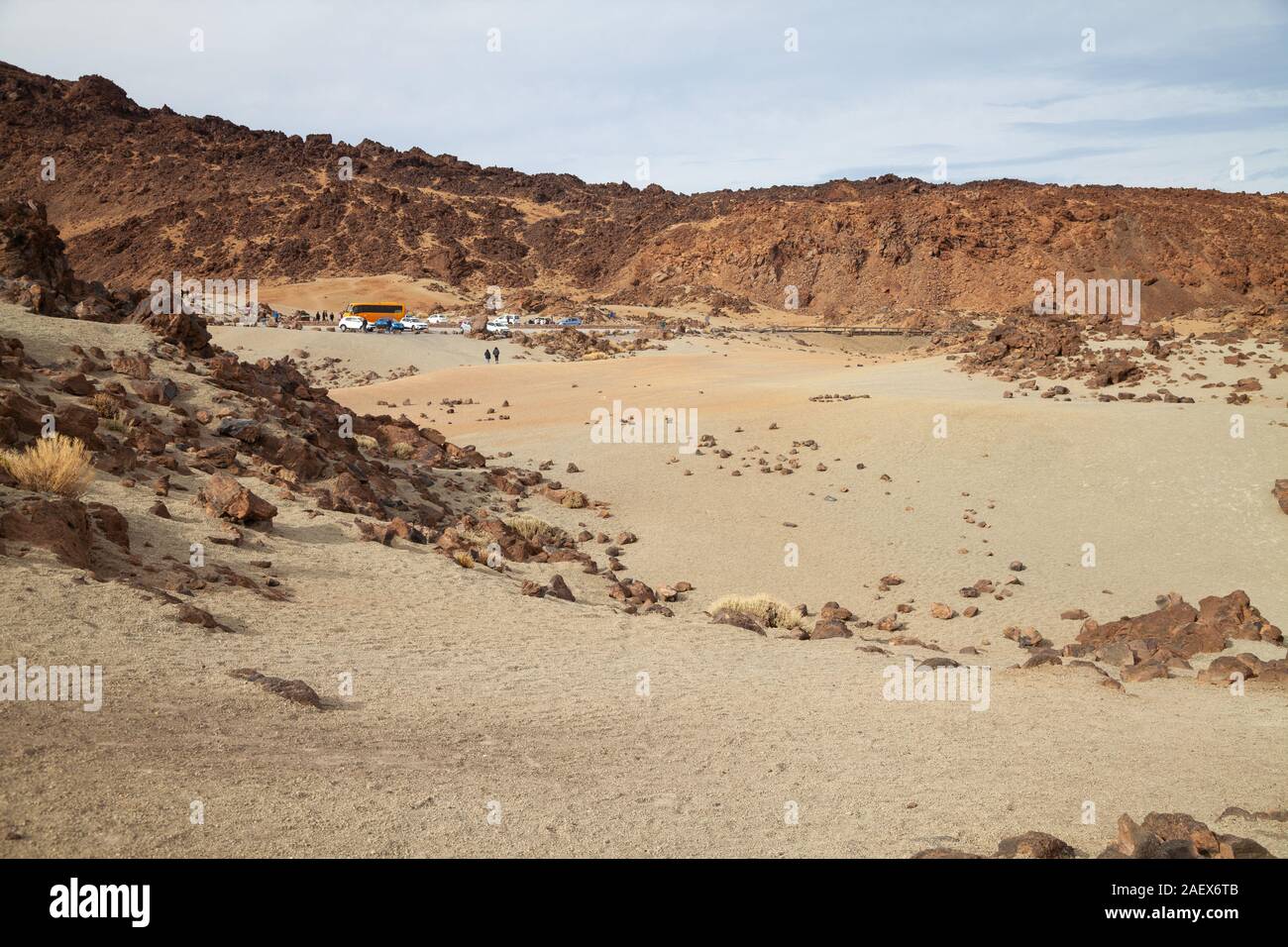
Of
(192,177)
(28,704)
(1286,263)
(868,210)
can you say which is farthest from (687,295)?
(28,704)

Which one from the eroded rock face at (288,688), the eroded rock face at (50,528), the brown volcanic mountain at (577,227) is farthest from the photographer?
the brown volcanic mountain at (577,227)

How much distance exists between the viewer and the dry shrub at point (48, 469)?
10.1 m

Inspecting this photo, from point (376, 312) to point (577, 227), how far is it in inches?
1536

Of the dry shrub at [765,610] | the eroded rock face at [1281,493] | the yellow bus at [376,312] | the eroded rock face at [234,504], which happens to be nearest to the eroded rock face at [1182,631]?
the dry shrub at [765,610]

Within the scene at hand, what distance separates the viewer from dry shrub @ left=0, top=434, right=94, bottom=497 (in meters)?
10.1

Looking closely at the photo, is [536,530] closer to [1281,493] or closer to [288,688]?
[288,688]

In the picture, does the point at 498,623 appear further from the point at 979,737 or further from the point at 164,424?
the point at 164,424

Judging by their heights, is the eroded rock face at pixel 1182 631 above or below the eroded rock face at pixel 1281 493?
below

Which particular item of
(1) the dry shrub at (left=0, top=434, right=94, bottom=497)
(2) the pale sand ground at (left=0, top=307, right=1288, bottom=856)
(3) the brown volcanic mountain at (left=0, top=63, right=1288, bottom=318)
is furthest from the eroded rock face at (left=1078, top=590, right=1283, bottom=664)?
(3) the brown volcanic mountain at (left=0, top=63, right=1288, bottom=318)

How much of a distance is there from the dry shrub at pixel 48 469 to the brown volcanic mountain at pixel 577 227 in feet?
202

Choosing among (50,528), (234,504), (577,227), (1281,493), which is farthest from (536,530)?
(577,227)

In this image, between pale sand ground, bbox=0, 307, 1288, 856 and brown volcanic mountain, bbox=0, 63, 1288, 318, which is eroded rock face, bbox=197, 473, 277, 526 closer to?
pale sand ground, bbox=0, 307, 1288, 856

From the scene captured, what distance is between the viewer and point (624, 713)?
26.7ft

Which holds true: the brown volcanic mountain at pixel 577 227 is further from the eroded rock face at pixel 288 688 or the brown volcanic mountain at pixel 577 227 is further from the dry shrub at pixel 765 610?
the eroded rock face at pixel 288 688
